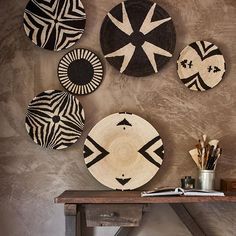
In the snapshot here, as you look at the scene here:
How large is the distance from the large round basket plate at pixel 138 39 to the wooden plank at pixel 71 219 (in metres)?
0.89

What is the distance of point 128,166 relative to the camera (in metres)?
2.23

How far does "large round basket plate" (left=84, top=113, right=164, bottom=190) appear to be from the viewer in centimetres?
222

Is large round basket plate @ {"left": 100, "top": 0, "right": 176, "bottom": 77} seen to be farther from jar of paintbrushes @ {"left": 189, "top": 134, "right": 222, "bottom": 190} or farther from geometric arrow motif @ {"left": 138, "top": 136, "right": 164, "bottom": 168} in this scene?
jar of paintbrushes @ {"left": 189, "top": 134, "right": 222, "bottom": 190}

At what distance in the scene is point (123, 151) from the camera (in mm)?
2236

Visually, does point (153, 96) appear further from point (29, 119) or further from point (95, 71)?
point (29, 119)

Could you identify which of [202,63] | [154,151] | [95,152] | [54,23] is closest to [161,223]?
[154,151]

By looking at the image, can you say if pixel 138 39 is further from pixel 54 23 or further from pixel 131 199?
pixel 131 199

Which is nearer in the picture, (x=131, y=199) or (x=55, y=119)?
(x=131, y=199)

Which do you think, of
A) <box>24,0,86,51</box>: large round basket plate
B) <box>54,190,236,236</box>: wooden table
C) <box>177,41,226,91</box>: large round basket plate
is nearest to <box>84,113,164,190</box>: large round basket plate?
<box>54,190,236,236</box>: wooden table

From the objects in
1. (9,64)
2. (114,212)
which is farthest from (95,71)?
(114,212)

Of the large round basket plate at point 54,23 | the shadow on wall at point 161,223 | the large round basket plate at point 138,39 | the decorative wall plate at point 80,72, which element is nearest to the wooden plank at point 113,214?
the shadow on wall at point 161,223

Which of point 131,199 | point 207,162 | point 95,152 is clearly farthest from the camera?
point 95,152

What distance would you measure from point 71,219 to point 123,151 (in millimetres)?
527

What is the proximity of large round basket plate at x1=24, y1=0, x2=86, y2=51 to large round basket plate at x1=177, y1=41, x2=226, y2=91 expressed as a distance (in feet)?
2.22
